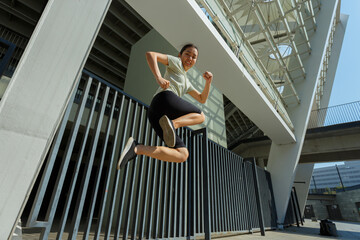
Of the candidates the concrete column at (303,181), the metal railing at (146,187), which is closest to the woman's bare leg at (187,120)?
the metal railing at (146,187)

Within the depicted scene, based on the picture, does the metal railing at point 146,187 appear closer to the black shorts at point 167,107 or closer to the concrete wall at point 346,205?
the black shorts at point 167,107

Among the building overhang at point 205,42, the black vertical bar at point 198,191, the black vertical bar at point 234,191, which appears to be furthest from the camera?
the black vertical bar at point 234,191

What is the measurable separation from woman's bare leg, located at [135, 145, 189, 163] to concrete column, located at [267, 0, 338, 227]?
8.20 m

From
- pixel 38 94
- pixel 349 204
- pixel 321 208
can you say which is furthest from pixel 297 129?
pixel 321 208

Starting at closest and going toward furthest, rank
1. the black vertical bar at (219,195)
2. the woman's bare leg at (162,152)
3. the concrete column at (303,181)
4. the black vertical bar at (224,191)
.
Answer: the woman's bare leg at (162,152) → the black vertical bar at (219,195) → the black vertical bar at (224,191) → the concrete column at (303,181)

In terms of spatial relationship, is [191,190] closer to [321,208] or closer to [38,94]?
[38,94]

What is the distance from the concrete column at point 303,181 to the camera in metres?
13.3

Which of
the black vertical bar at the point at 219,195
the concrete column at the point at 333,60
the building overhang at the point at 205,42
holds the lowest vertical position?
the black vertical bar at the point at 219,195

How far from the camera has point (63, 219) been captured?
1.71 m

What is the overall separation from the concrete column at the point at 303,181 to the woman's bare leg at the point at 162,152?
585 inches

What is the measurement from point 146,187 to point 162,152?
3.79 feet

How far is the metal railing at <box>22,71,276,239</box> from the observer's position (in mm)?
1778

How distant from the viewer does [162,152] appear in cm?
157

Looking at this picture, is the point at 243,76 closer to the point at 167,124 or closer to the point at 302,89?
the point at 167,124
